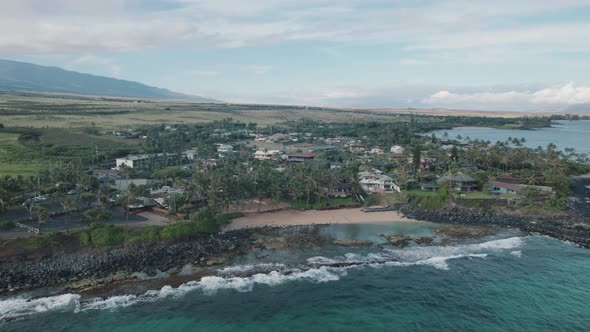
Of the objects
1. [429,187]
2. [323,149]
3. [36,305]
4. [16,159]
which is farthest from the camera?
[323,149]

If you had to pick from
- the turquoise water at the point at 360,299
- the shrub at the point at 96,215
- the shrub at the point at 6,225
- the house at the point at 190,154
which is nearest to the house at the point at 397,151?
the house at the point at 190,154

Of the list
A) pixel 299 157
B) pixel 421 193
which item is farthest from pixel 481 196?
pixel 299 157

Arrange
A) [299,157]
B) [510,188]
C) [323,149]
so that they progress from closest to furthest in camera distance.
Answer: [510,188] → [299,157] → [323,149]

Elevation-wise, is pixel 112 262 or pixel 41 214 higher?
pixel 41 214

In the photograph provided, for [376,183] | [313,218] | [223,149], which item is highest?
[223,149]

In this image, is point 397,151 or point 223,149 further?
point 223,149

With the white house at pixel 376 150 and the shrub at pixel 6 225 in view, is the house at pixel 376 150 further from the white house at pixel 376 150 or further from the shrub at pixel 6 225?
the shrub at pixel 6 225

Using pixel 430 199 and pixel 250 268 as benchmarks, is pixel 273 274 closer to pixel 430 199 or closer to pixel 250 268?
pixel 250 268

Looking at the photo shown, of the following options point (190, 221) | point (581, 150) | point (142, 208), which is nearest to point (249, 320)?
point (190, 221)
